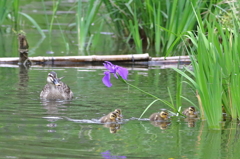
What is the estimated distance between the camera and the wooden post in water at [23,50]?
11469 millimetres

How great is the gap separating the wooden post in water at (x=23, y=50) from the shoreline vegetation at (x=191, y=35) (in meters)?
1.14

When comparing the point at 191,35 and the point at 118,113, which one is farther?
the point at 118,113

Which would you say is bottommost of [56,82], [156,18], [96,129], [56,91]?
[96,129]

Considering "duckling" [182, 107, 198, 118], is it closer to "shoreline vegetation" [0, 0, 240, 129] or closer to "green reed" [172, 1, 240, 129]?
"shoreline vegetation" [0, 0, 240, 129]

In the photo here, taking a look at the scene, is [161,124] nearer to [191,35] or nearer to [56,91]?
[191,35]

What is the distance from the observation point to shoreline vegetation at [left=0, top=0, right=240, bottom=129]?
647 cm

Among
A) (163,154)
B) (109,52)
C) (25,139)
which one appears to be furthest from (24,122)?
(109,52)

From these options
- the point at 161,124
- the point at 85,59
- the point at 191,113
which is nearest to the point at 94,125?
the point at 161,124

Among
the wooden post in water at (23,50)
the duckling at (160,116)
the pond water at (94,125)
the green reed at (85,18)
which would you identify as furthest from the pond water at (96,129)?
the green reed at (85,18)

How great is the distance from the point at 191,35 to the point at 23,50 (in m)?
5.44

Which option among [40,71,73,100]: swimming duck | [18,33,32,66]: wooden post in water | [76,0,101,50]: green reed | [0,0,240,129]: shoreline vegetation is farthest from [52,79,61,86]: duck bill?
[76,0,101,50]: green reed

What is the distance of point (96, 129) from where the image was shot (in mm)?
6684

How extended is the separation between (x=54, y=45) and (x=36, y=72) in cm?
365

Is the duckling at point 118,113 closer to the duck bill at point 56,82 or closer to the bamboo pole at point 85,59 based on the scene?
the duck bill at point 56,82
